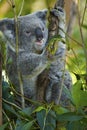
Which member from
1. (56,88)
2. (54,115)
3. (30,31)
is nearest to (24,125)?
(54,115)

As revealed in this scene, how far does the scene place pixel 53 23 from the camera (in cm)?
198

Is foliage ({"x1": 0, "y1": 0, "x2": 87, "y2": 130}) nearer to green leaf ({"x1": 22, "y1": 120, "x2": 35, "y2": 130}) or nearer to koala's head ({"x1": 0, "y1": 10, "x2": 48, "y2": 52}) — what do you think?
green leaf ({"x1": 22, "y1": 120, "x2": 35, "y2": 130})

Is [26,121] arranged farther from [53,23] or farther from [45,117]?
[53,23]

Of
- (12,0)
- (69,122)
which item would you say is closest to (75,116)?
(69,122)

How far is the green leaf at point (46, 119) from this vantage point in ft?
5.58

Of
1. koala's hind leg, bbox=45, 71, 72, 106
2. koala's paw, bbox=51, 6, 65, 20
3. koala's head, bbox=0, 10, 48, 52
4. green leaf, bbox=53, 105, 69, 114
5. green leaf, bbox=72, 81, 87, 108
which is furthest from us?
koala's head, bbox=0, 10, 48, 52

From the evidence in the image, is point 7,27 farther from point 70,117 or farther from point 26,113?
point 70,117

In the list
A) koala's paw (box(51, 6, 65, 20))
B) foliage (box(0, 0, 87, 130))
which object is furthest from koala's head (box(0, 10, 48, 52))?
foliage (box(0, 0, 87, 130))

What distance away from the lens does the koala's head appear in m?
2.92

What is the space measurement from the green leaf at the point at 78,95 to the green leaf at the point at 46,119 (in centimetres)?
16

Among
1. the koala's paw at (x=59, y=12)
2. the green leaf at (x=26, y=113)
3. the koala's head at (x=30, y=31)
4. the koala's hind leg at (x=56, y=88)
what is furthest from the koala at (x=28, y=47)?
the green leaf at (x=26, y=113)

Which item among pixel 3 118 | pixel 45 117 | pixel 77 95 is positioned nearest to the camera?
pixel 77 95

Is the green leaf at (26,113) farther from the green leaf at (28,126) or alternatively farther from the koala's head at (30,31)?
the koala's head at (30,31)

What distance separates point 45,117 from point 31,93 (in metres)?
1.35
